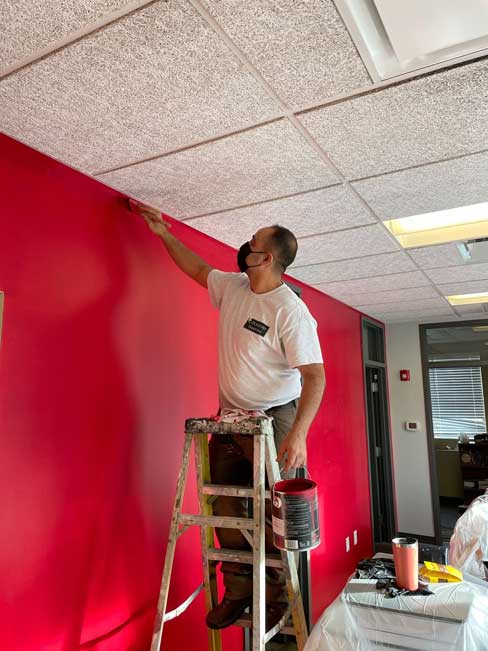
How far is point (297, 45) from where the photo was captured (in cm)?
116

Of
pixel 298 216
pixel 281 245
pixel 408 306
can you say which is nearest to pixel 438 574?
pixel 281 245

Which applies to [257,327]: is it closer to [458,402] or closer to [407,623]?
[407,623]

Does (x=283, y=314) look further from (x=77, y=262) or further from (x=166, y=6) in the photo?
(x=166, y=6)

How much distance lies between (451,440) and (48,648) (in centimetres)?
Result: 741

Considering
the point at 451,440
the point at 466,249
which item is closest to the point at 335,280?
the point at 466,249

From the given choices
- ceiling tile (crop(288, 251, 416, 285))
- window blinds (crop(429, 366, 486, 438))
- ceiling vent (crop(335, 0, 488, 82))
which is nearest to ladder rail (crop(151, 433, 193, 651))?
ceiling vent (crop(335, 0, 488, 82))

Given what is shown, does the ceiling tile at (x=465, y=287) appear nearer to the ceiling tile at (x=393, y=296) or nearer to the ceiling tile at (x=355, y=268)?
the ceiling tile at (x=393, y=296)

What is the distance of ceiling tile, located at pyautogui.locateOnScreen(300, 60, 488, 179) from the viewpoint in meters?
1.35

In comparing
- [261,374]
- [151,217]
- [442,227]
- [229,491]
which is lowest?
[229,491]

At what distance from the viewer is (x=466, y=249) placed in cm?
314

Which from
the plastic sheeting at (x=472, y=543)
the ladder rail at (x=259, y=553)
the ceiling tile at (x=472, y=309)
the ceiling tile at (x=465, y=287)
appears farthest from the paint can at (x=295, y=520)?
the ceiling tile at (x=472, y=309)

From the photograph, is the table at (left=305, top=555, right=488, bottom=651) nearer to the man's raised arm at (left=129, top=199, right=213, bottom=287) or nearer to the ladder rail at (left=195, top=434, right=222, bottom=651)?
the ladder rail at (left=195, top=434, right=222, bottom=651)

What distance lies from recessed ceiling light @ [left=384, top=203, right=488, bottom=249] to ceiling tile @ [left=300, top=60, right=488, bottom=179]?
3.06ft

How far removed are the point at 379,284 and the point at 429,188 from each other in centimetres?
176
